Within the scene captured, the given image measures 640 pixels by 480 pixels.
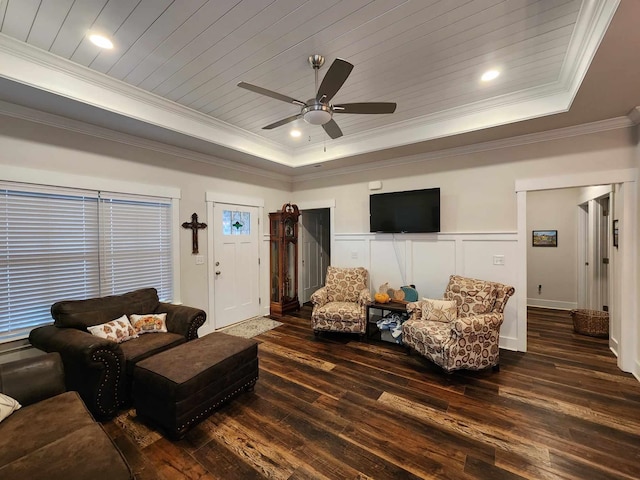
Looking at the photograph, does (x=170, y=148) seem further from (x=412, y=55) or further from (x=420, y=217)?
(x=420, y=217)

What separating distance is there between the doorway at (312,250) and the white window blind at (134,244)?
8.57 feet

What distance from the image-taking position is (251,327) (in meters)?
4.46

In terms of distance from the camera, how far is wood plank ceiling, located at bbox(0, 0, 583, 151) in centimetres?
181

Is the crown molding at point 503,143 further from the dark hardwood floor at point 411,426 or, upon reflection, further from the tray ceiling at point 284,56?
the dark hardwood floor at point 411,426

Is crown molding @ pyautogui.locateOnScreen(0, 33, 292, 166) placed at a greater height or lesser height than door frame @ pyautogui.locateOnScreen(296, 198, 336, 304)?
greater

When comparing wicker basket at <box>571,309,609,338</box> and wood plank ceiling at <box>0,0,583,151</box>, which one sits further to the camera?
wicker basket at <box>571,309,609,338</box>

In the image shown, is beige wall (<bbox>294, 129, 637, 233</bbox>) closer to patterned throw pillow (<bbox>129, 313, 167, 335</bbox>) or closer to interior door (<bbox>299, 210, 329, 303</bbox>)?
interior door (<bbox>299, 210, 329, 303</bbox>)

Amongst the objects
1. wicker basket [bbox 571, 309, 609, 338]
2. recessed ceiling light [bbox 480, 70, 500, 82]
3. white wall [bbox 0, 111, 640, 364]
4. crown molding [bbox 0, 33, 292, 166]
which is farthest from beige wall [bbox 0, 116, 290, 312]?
wicker basket [bbox 571, 309, 609, 338]

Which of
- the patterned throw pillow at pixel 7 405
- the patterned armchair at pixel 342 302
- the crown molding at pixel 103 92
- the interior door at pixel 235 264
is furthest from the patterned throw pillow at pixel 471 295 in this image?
the patterned throw pillow at pixel 7 405

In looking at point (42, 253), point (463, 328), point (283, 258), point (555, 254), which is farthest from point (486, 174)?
point (42, 253)

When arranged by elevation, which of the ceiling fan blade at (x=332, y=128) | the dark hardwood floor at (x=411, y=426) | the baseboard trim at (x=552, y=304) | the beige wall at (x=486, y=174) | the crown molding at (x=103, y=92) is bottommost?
the dark hardwood floor at (x=411, y=426)

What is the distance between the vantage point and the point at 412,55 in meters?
2.29

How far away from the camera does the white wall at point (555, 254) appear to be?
205 inches

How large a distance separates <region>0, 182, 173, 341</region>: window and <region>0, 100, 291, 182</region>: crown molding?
25.4 inches
